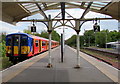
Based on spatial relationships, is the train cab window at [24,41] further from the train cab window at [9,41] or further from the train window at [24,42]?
the train cab window at [9,41]

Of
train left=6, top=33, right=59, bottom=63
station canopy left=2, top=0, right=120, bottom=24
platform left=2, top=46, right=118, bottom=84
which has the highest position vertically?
station canopy left=2, top=0, right=120, bottom=24

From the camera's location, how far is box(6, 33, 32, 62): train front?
1423 cm

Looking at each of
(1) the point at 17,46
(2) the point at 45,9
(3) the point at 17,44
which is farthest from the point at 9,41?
(2) the point at 45,9

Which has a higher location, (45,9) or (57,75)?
(45,9)

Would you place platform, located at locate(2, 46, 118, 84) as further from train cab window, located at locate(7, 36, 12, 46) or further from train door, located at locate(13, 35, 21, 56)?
train cab window, located at locate(7, 36, 12, 46)

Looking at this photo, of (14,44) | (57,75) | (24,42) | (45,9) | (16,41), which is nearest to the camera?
(57,75)

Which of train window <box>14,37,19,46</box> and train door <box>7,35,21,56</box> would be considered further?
train window <box>14,37,19,46</box>

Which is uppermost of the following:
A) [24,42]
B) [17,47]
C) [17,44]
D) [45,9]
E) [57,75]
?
[45,9]

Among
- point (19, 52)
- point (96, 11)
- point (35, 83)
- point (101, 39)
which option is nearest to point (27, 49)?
point (19, 52)

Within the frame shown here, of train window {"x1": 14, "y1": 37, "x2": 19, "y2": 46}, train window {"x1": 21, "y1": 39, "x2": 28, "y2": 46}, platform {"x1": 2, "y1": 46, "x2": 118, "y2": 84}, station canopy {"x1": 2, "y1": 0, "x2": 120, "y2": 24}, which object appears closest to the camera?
platform {"x1": 2, "y1": 46, "x2": 118, "y2": 84}

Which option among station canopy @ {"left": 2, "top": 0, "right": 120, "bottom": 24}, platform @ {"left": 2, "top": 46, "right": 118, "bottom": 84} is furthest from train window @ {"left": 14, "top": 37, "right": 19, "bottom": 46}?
platform @ {"left": 2, "top": 46, "right": 118, "bottom": 84}

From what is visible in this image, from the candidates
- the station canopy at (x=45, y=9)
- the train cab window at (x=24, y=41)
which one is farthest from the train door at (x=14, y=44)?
the station canopy at (x=45, y=9)

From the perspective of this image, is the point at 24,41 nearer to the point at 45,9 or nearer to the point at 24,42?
the point at 24,42

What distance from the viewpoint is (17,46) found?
14.3 metres
